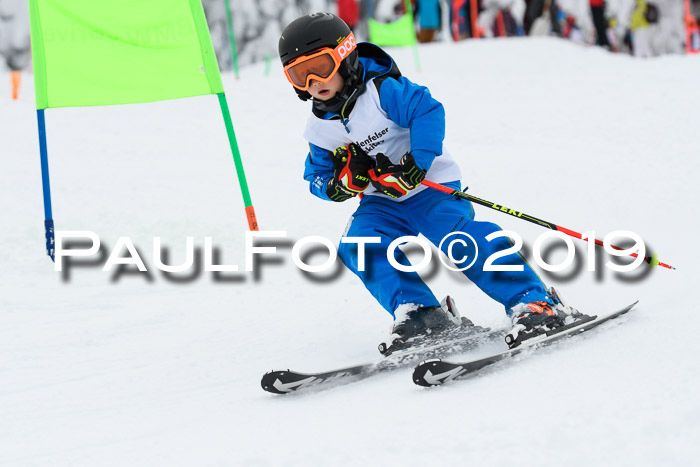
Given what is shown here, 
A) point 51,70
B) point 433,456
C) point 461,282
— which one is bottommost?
point 461,282

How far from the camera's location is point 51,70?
15.3 ft

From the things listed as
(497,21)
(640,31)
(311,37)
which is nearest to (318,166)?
(311,37)

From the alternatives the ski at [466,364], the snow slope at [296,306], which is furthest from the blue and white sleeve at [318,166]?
the ski at [466,364]

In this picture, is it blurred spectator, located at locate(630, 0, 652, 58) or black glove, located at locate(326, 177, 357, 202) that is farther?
blurred spectator, located at locate(630, 0, 652, 58)

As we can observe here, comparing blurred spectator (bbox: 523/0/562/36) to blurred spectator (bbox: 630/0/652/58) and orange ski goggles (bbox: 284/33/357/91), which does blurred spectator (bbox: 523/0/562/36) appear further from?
orange ski goggles (bbox: 284/33/357/91)

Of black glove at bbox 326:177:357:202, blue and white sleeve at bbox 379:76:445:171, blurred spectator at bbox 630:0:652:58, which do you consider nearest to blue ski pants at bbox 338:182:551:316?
black glove at bbox 326:177:357:202

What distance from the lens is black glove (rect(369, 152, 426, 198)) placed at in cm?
330

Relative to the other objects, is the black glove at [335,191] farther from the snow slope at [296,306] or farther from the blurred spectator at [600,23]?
the blurred spectator at [600,23]

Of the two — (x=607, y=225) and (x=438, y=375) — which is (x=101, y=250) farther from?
(x=607, y=225)

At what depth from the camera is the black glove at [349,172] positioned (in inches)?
134

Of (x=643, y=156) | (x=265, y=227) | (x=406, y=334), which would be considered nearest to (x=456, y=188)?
(x=406, y=334)

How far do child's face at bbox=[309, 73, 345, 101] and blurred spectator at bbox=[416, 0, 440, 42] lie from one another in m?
13.3

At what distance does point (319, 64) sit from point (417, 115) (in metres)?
0.50

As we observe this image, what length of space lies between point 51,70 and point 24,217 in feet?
4.37
